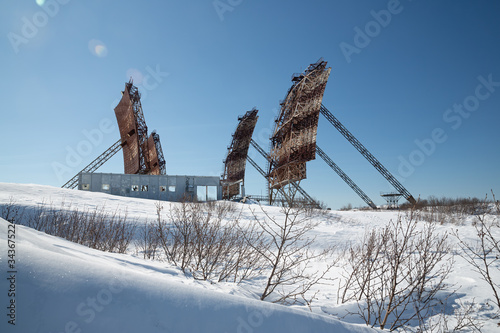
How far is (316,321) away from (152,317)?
106 cm

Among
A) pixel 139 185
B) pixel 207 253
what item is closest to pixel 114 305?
pixel 207 253

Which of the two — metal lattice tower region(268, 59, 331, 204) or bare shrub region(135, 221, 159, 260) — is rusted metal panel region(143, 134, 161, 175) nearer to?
metal lattice tower region(268, 59, 331, 204)

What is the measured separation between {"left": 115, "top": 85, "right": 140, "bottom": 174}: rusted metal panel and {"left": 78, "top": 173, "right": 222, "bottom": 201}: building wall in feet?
8.25

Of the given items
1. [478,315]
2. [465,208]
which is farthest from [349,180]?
[478,315]

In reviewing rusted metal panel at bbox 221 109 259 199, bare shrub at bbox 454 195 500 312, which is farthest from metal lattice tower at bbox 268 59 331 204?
bare shrub at bbox 454 195 500 312

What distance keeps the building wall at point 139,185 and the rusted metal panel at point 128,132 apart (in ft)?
8.25

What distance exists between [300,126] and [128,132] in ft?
58.7

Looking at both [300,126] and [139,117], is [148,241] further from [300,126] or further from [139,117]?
[139,117]

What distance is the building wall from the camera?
21.0m

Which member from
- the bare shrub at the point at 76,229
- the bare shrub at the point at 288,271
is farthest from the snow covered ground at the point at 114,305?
the bare shrub at the point at 76,229

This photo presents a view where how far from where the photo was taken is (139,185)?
2167cm

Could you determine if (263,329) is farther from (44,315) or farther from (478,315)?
(478,315)

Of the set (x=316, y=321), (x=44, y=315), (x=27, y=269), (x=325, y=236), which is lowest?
(x=325, y=236)

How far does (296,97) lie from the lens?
21.6 m
